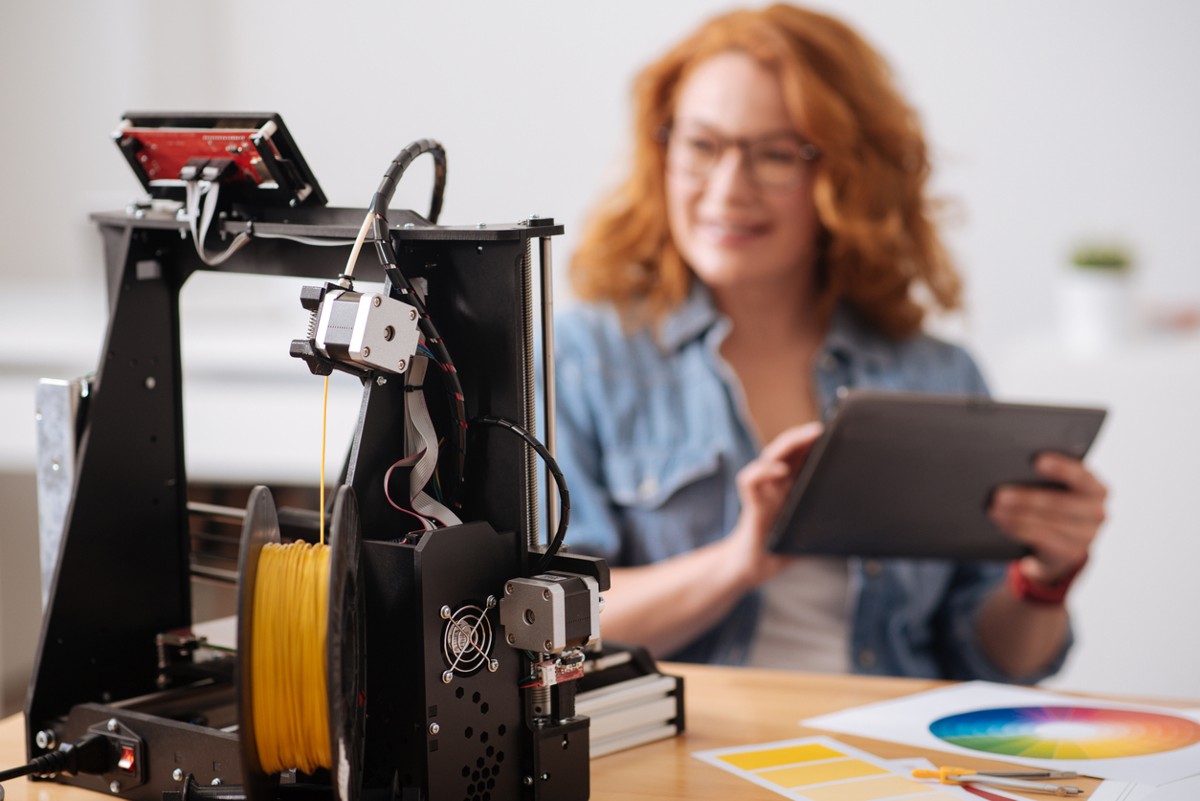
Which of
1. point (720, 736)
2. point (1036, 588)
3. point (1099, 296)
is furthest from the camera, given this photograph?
point (1099, 296)

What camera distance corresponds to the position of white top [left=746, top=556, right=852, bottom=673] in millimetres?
1798

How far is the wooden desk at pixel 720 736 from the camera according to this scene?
104 centimetres

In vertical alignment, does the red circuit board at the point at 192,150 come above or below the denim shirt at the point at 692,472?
above

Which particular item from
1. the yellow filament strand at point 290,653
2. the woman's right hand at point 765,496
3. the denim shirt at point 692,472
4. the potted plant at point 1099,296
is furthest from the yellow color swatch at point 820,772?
the potted plant at point 1099,296

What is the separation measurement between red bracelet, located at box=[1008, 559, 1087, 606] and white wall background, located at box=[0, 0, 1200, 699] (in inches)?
26.8

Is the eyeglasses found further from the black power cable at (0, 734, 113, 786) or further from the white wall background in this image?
the black power cable at (0, 734, 113, 786)

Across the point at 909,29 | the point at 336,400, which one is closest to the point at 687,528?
the point at 336,400

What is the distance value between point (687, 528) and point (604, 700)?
2.49ft

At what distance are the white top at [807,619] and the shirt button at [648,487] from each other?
7.9 inches

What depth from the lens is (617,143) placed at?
3072 millimetres

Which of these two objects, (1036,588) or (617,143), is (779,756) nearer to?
(1036,588)

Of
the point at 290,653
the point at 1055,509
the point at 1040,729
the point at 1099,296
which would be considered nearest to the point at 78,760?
the point at 290,653

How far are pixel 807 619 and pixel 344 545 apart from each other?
109 centimetres

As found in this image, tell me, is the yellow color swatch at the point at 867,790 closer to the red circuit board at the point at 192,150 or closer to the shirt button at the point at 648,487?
the red circuit board at the point at 192,150
